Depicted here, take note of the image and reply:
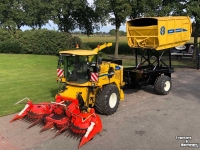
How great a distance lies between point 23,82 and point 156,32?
783 cm

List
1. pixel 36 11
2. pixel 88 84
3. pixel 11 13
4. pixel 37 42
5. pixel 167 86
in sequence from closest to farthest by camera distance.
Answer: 1. pixel 88 84
2. pixel 167 86
3. pixel 37 42
4. pixel 36 11
5. pixel 11 13

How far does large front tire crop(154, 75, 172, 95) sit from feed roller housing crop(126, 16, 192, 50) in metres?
1.45

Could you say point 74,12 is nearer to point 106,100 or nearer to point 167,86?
point 167,86

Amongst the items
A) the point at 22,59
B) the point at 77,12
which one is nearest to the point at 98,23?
the point at 77,12

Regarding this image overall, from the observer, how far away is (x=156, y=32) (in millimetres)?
10930

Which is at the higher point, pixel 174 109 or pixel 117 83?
pixel 117 83

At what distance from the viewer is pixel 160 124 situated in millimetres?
8047

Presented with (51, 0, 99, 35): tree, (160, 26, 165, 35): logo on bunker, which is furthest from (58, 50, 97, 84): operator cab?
(51, 0, 99, 35): tree

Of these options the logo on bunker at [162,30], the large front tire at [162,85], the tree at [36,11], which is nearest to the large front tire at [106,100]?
the large front tire at [162,85]

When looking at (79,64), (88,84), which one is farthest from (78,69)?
(88,84)

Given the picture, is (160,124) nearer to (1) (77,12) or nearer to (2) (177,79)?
(2) (177,79)

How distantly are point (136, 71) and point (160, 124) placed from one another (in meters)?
3.84

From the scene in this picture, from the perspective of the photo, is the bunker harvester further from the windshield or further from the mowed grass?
the mowed grass

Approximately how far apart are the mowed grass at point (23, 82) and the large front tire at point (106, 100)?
289cm
